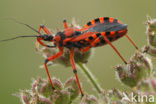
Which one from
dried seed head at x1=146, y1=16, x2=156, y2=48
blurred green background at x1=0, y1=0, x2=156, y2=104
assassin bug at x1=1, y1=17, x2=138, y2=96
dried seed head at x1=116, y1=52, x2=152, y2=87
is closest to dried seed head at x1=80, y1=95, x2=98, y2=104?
dried seed head at x1=116, y1=52, x2=152, y2=87

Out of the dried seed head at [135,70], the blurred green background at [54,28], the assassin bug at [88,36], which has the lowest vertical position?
the dried seed head at [135,70]

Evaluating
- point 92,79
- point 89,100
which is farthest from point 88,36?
point 89,100

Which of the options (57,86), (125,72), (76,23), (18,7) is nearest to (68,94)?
(57,86)

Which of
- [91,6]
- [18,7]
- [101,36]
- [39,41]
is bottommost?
[101,36]

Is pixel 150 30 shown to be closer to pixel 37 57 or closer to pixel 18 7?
pixel 37 57

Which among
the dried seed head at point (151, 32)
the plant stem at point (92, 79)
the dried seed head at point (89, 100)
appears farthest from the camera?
the plant stem at point (92, 79)

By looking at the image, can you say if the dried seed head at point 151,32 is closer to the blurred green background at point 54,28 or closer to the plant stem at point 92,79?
the plant stem at point 92,79

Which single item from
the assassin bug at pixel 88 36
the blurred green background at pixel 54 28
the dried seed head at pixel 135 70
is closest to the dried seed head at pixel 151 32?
the dried seed head at pixel 135 70
